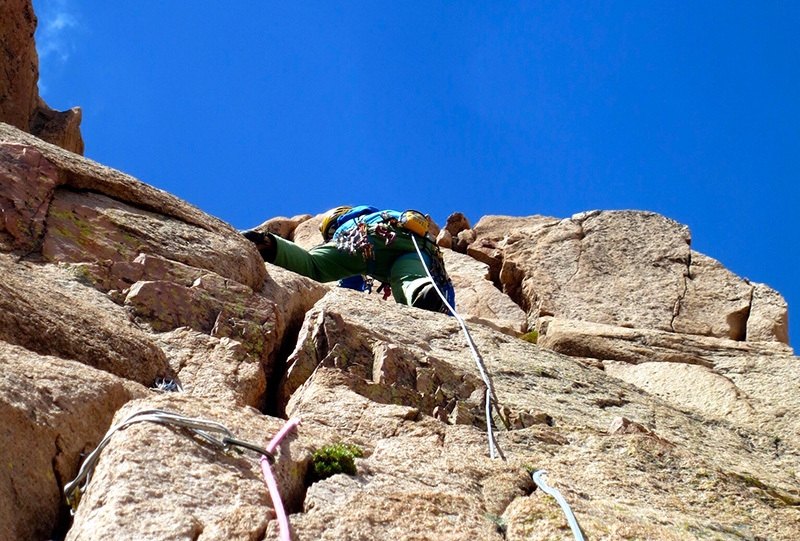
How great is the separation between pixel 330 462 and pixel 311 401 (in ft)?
4.97

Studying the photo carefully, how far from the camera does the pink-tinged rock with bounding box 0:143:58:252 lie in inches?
262

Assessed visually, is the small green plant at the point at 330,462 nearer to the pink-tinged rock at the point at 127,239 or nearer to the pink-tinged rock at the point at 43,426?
the pink-tinged rock at the point at 43,426

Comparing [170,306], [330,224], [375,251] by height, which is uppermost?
[330,224]

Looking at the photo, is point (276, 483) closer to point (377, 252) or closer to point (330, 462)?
point (330, 462)

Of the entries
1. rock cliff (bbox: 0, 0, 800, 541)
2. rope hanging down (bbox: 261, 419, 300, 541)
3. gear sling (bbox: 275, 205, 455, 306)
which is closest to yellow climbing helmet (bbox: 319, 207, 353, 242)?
gear sling (bbox: 275, 205, 455, 306)

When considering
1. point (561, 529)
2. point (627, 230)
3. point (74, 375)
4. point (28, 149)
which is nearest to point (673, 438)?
point (561, 529)

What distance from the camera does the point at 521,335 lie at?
11727 millimetres

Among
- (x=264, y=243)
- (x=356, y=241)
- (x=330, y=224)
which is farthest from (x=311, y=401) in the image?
(x=330, y=224)

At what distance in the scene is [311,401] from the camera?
18.9 feet

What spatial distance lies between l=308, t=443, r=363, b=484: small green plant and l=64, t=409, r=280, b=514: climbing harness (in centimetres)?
23

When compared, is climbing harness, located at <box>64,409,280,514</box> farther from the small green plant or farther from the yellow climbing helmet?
the yellow climbing helmet

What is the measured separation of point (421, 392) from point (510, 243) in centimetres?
862

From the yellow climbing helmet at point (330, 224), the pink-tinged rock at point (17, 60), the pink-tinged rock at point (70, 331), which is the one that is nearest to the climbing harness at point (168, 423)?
the pink-tinged rock at point (70, 331)

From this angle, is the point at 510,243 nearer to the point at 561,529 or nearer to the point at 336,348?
the point at 336,348
